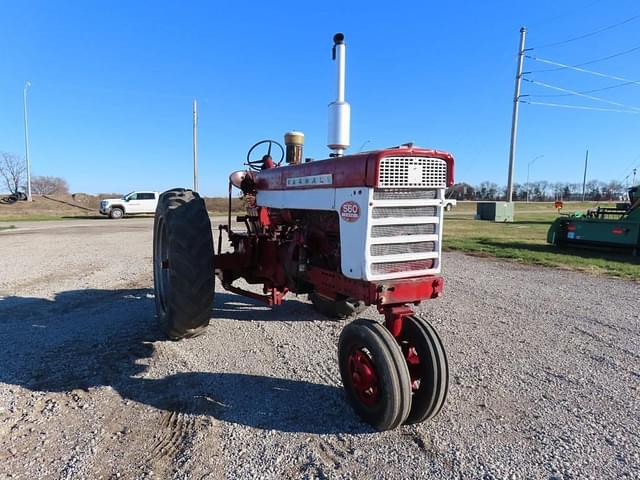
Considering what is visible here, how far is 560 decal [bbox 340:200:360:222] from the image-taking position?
113 inches

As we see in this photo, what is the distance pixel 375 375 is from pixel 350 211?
1055 mm

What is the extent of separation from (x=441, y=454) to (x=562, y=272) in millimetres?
7253

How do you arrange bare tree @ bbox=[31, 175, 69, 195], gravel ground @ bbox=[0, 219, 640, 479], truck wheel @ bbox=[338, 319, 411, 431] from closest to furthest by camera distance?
gravel ground @ bbox=[0, 219, 640, 479] < truck wheel @ bbox=[338, 319, 411, 431] < bare tree @ bbox=[31, 175, 69, 195]

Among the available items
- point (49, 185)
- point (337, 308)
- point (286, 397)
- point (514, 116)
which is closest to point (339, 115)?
point (286, 397)

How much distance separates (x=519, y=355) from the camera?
13.6 feet

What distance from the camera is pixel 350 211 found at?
2918 mm

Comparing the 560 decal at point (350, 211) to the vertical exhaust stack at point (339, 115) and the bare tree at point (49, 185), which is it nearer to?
the vertical exhaust stack at point (339, 115)

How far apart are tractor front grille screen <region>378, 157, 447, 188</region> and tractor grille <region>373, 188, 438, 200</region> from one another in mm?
57

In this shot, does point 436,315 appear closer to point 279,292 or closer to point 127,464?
point 279,292

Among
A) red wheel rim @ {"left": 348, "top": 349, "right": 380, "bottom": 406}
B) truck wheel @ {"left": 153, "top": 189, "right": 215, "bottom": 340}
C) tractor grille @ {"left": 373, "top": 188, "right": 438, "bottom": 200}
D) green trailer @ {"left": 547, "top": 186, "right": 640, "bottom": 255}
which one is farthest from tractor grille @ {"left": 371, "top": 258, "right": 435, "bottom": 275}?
green trailer @ {"left": 547, "top": 186, "right": 640, "bottom": 255}

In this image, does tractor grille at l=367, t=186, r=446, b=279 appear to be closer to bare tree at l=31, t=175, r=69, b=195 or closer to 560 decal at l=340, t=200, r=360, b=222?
560 decal at l=340, t=200, r=360, b=222

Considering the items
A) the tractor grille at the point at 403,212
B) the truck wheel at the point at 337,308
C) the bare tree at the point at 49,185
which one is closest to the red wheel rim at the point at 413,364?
the tractor grille at the point at 403,212

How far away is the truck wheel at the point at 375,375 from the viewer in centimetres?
264

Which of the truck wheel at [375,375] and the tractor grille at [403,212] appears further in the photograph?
the tractor grille at [403,212]
